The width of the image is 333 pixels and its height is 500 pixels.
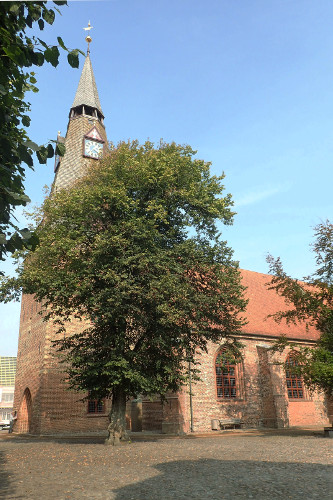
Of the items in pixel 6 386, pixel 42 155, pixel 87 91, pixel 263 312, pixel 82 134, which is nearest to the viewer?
pixel 42 155

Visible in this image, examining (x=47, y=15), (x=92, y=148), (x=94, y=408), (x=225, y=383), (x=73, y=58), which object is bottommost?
(x=94, y=408)

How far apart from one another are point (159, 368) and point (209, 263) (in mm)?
4929

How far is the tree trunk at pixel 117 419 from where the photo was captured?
16373mm

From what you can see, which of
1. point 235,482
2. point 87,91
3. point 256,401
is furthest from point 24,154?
point 87,91

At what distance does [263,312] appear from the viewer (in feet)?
Answer: 99.9

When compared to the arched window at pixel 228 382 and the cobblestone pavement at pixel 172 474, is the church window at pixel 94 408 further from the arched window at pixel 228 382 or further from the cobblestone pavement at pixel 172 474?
the cobblestone pavement at pixel 172 474

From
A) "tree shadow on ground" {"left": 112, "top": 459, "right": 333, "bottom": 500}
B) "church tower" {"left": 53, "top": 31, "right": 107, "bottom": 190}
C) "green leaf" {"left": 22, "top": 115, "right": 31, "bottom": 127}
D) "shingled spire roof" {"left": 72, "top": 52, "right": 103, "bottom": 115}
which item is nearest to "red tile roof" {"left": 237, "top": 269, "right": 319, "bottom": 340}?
"church tower" {"left": 53, "top": 31, "right": 107, "bottom": 190}

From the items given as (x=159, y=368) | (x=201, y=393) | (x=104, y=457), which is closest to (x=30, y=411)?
(x=201, y=393)

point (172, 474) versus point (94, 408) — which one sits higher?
point (94, 408)

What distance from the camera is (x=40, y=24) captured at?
4457mm

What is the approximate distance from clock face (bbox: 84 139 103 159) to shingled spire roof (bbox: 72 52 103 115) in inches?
189

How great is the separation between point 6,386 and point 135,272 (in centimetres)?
7582

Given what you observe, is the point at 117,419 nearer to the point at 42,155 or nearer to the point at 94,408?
the point at 94,408

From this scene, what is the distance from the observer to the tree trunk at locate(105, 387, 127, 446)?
16.4 m
